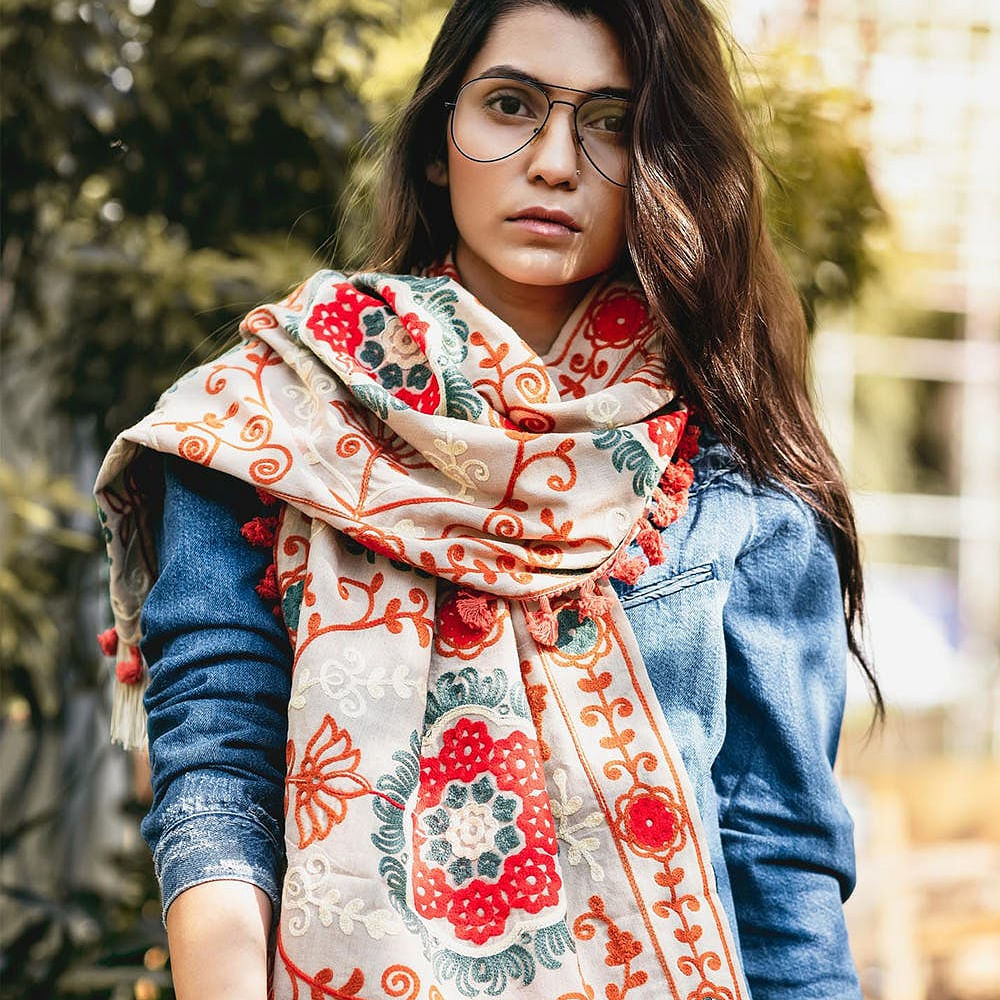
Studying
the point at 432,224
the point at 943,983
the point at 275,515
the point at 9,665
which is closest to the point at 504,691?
the point at 275,515

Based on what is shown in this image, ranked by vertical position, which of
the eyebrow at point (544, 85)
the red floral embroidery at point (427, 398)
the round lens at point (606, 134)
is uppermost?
the eyebrow at point (544, 85)

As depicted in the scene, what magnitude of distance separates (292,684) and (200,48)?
1422mm

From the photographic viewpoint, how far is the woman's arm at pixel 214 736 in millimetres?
1100

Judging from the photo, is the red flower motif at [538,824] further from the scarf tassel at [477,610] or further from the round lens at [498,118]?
the round lens at [498,118]

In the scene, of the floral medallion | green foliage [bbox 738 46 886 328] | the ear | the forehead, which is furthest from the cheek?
green foliage [bbox 738 46 886 328]

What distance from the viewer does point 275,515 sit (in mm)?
1277


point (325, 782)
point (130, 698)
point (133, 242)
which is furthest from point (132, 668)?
point (133, 242)

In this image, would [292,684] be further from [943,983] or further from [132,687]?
[943,983]

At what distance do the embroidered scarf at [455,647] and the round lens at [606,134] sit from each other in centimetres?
18

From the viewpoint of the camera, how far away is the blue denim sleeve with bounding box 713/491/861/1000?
4.40 feet

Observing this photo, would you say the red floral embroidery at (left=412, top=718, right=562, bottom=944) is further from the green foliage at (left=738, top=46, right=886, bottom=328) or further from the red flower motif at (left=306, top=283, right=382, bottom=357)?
the green foliage at (left=738, top=46, right=886, bottom=328)

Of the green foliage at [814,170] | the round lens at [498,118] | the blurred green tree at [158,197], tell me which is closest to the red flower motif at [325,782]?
the round lens at [498,118]

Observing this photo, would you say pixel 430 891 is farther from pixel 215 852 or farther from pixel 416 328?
pixel 416 328

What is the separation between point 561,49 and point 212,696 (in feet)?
2.27
